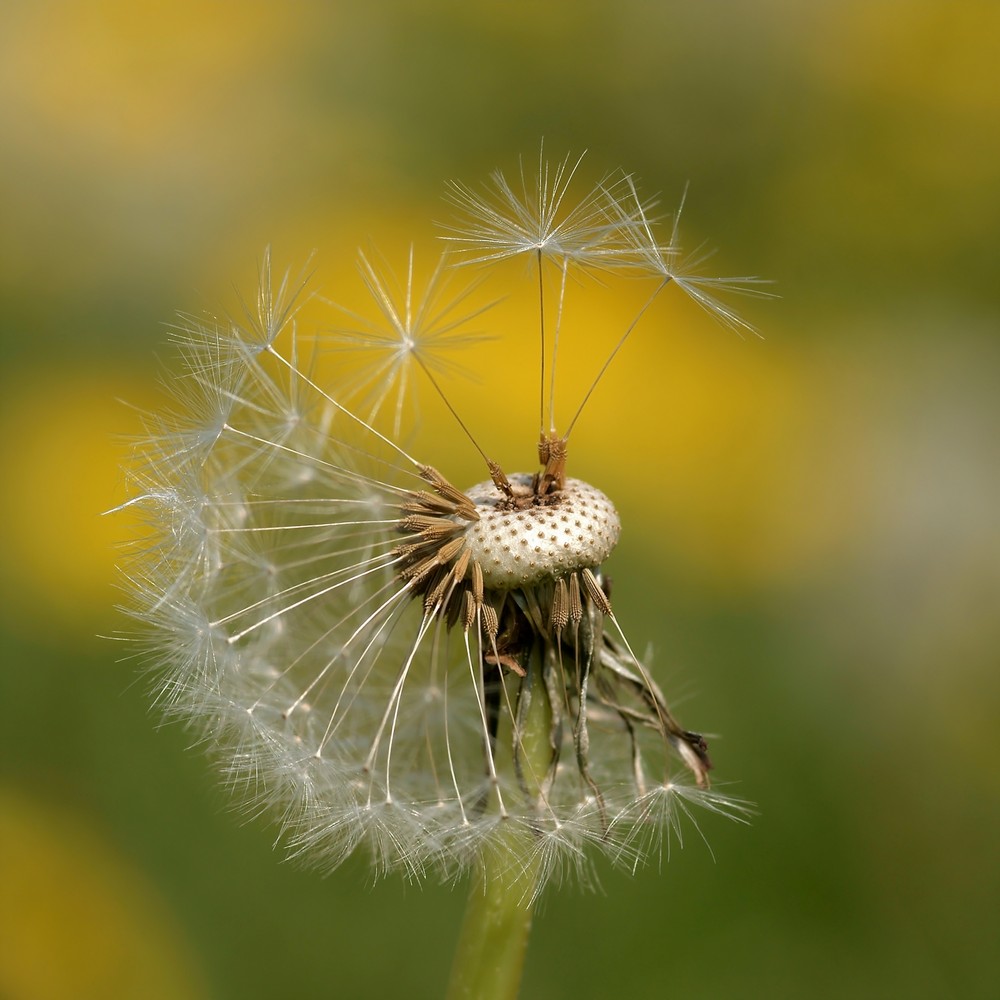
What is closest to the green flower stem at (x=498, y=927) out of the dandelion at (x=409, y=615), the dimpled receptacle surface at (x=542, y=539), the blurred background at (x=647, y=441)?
the dandelion at (x=409, y=615)

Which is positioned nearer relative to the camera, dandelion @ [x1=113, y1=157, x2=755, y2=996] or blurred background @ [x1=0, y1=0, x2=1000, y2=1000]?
dandelion @ [x1=113, y1=157, x2=755, y2=996]

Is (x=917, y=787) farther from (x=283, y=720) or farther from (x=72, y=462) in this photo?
(x=72, y=462)

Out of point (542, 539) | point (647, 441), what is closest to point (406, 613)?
point (542, 539)

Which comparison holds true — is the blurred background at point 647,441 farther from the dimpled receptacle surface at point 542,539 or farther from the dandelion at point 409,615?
the dimpled receptacle surface at point 542,539

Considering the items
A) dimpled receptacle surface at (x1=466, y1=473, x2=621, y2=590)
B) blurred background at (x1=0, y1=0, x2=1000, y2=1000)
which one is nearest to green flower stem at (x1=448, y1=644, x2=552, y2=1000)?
dimpled receptacle surface at (x1=466, y1=473, x2=621, y2=590)

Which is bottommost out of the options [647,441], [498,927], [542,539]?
[498,927]

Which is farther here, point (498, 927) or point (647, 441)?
point (647, 441)

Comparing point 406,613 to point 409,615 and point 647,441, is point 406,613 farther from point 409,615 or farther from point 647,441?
point 647,441

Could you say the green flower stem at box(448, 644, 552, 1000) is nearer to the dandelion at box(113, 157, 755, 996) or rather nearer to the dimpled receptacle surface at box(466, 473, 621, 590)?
the dandelion at box(113, 157, 755, 996)
